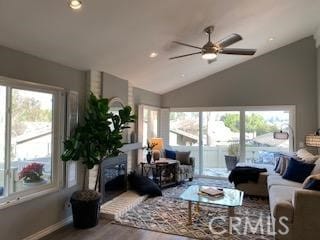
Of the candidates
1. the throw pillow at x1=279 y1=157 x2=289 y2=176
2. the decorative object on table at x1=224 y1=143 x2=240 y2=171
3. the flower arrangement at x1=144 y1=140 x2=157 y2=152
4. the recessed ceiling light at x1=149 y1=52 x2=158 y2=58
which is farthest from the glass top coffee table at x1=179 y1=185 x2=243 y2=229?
the decorative object on table at x1=224 y1=143 x2=240 y2=171

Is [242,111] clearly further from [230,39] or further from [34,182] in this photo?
[34,182]

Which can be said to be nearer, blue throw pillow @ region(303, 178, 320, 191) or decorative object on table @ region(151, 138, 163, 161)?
blue throw pillow @ region(303, 178, 320, 191)

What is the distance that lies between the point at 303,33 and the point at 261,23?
2.06m

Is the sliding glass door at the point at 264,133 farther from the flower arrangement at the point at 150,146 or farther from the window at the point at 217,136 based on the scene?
the flower arrangement at the point at 150,146

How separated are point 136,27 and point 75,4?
1.02 meters

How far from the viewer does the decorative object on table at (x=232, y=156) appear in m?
6.76

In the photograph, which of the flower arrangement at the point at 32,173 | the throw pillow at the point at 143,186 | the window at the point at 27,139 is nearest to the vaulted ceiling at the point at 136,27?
the window at the point at 27,139

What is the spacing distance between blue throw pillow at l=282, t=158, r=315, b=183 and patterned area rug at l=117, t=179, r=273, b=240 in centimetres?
72

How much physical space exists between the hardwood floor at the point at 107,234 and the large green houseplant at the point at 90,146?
0.14 m

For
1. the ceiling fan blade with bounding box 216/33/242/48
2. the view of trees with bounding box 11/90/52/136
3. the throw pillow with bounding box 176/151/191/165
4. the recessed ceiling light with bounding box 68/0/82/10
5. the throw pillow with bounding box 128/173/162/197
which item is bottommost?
the throw pillow with bounding box 128/173/162/197

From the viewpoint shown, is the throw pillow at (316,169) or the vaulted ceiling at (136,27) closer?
the vaulted ceiling at (136,27)

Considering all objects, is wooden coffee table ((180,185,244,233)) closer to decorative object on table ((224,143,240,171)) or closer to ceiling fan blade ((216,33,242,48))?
ceiling fan blade ((216,33,242,48))

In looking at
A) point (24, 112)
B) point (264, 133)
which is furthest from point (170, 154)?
point (24, 112)

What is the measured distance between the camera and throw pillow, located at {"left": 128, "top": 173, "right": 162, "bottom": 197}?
5086 mm
